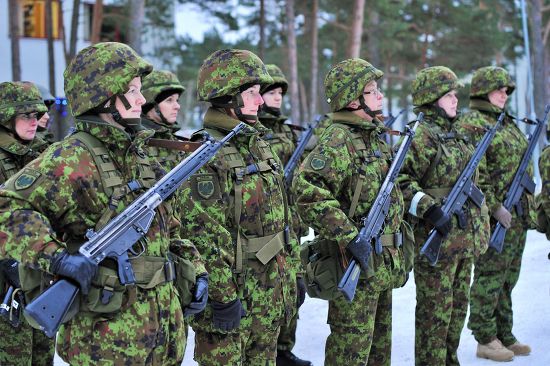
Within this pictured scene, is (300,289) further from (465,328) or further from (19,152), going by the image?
(465,328)

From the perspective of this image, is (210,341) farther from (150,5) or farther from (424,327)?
(150,5)

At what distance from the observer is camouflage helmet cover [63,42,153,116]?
337 cm

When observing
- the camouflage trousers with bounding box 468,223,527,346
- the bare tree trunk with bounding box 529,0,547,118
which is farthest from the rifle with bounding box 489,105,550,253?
→ the bare tree trunk with bounding box 529,0,547,118

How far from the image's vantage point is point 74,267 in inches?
113

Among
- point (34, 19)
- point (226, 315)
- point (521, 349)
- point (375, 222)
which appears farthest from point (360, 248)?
point (34, 19)

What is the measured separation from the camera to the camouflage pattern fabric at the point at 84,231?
302cm

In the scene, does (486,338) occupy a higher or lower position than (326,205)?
lower

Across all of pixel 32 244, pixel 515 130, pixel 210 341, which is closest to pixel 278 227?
pixel 210 341

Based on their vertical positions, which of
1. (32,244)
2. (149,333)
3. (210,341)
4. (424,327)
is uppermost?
(32,244)

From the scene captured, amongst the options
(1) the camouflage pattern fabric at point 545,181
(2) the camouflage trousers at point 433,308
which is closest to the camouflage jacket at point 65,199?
(2) the camouflage trousers at point 433,308

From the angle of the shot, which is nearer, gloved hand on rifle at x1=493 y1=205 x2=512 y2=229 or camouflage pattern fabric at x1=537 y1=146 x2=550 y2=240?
gloved hand on rifle at x1=493 y1=205 x2=512 y2=229

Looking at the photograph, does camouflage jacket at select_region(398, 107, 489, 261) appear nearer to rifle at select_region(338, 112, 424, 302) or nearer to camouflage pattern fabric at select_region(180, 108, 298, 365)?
rifle at select_region(338, 112, 424, 302)

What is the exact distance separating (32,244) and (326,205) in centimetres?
208

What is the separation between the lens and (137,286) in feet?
10.7
